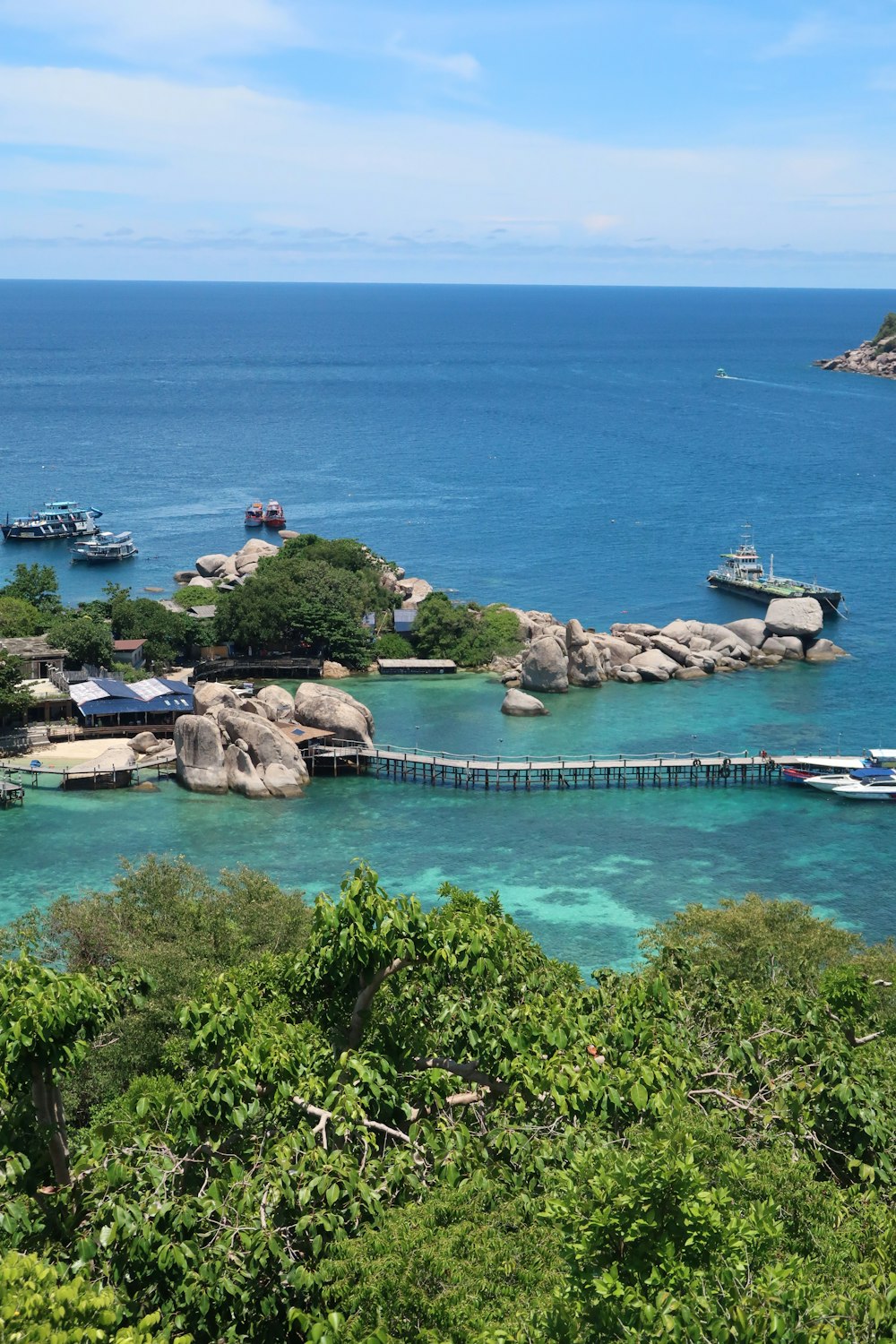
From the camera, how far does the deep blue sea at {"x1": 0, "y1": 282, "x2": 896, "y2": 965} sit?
147 feet

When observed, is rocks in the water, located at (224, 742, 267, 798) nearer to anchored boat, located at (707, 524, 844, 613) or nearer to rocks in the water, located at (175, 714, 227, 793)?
rocks in the water, located at (175, 714, 227, 793)

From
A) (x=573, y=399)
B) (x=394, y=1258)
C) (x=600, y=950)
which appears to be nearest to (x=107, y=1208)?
(x=394, y=1258)

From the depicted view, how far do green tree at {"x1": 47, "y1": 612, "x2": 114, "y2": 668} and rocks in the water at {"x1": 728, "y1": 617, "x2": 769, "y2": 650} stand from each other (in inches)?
1256

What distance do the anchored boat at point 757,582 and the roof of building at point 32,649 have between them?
41696mm

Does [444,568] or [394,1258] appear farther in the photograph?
[444,568]

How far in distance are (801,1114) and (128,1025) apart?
507 inches

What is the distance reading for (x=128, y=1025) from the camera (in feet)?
81.4

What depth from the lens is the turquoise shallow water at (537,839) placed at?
138ft

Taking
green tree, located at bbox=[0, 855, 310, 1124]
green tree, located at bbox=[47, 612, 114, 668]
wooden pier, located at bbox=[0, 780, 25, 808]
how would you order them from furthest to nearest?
green tree, located at bbox=[47, 612, 114, 668] → wooden pier, located at bbox=[0, 780, 25, 808] → green tree, located at bbox=[0, 855, 310, 1124]

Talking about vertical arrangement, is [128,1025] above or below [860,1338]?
below

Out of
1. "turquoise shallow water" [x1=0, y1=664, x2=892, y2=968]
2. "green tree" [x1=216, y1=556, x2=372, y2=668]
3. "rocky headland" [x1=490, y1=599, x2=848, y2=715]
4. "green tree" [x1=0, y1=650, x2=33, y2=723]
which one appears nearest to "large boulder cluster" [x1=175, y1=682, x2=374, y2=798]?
"turquoise shallow water" [x1=0, y1=664, x2=892, y2=968]

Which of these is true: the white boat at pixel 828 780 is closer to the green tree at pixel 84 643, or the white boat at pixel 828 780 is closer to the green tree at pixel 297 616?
the green tree at pixel 297 616

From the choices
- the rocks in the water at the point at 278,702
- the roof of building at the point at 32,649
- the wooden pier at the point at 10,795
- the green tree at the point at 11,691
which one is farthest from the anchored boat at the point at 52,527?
the wooden pier at the point at 10,795

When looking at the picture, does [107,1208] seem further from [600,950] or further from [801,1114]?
[600,950]
